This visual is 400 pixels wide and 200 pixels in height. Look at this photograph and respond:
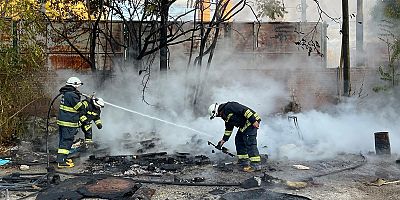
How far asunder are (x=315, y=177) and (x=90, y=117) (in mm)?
4767

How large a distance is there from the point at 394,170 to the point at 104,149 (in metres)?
6.33

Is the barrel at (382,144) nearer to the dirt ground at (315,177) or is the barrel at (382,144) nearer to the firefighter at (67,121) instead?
the dirt ground at (315,177)

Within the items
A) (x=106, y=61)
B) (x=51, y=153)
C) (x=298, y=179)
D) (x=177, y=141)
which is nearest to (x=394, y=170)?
(x=298, y=179)

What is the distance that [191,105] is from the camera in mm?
13312

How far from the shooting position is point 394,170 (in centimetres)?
875

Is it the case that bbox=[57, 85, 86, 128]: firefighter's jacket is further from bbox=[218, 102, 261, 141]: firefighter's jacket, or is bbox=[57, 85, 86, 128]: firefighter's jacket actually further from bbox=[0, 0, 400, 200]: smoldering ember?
bbox=[218, 102, 261, 141]: firefighter's jacket

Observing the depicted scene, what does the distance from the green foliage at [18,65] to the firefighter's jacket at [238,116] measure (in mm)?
5453

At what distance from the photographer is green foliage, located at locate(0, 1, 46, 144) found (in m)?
11.2

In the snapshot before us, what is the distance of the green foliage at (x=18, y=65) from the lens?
11195 mm

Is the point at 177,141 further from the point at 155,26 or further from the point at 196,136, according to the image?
the point at 155,26

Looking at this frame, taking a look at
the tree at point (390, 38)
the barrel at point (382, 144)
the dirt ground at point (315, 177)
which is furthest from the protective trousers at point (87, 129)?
the tree at point (390, 38)

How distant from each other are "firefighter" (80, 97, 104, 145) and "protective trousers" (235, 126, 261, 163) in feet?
9.74

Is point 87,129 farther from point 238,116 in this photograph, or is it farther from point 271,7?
point 271,7

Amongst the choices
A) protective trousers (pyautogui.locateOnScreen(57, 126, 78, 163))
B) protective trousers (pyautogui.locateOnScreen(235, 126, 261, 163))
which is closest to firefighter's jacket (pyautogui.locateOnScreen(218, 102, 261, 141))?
protective trousers (pyautogui.locateOnScreen(235, 126, 261, 163))
